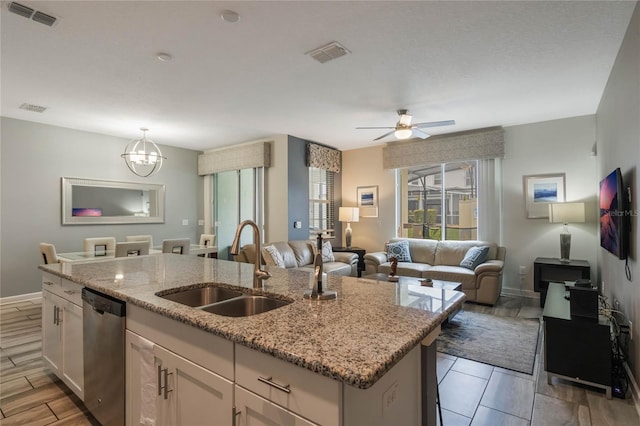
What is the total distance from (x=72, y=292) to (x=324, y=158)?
472cm

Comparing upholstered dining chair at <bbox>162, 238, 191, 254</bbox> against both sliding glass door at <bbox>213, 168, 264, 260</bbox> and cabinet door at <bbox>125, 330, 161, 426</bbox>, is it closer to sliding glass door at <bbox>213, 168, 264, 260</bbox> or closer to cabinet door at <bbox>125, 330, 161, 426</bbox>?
sliding glass door at <bbox>213, 168, 264, 260</bbox>

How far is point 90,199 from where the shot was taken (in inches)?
210

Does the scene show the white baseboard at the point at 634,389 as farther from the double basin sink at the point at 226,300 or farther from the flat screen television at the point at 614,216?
the double basin sink at the point at 226,300

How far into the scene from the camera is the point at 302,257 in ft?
17.0

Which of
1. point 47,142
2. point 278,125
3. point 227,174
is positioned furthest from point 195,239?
point 278,125

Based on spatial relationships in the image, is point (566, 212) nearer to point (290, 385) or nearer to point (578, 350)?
point (578, 350)

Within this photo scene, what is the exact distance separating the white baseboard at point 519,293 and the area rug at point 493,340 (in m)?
1.08

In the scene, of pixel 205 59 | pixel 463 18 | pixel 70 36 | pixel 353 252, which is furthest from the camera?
pixel 353 252

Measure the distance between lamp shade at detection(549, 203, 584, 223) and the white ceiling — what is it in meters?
1.27

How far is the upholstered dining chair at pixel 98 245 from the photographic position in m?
4.39

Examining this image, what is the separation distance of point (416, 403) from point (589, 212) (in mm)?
4642

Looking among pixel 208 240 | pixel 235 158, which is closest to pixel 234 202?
pixel 235 158

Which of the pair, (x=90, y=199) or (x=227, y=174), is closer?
(x=90, y=199)

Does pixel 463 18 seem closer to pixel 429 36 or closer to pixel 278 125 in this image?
pixel 429 36
